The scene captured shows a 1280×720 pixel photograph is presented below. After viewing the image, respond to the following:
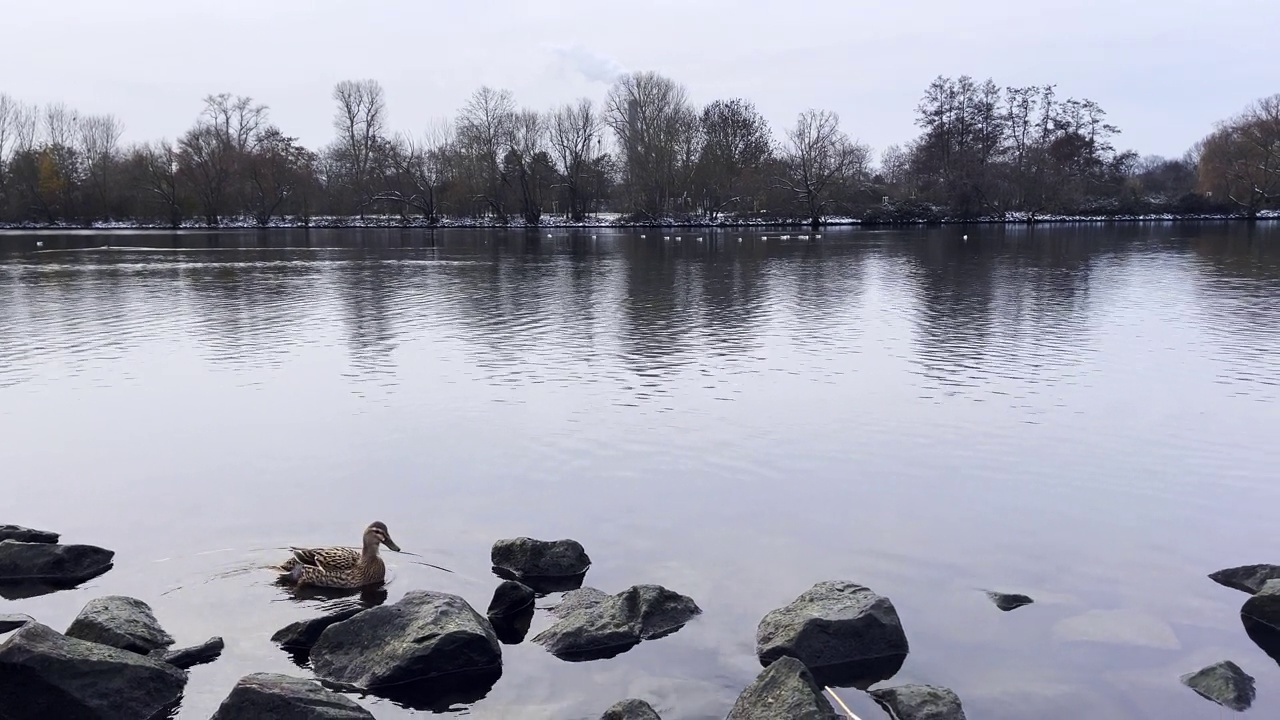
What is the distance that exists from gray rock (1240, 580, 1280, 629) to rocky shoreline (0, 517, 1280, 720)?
0.01 m

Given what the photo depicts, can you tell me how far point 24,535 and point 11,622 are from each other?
6.26 feet

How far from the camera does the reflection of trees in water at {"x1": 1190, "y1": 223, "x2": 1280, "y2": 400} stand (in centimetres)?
1814

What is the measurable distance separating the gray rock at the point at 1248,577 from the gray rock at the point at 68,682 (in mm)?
8757

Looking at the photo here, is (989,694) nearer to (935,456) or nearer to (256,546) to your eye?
(935,456)

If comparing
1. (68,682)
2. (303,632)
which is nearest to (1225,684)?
(303,632)

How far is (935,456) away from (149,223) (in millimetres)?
105266

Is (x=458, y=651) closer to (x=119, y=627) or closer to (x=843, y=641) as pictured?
(x=119, y=627)

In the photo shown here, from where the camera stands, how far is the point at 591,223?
9831 centimetres

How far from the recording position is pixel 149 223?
102812 mm

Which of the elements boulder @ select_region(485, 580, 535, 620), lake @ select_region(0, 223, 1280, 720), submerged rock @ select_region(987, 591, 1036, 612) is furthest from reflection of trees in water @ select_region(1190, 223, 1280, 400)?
boulder @ select_region(485, 580, 535, 620)

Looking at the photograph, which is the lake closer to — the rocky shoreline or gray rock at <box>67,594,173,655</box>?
the rocky shoreline

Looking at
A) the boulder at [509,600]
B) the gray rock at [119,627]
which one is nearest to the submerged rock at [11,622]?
the gray rock at [119,627]

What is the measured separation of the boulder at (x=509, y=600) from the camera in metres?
8.75

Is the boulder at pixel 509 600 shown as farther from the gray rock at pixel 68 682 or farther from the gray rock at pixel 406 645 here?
the gray rock at pixel 68 682
